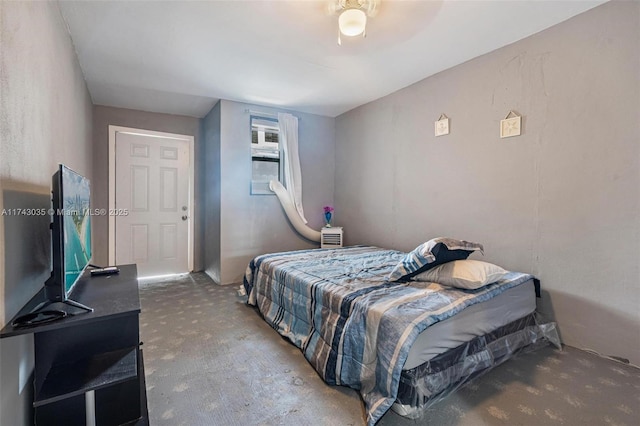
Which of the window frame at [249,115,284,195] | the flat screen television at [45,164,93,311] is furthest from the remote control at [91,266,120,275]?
the window frame at [249,115,284,195]

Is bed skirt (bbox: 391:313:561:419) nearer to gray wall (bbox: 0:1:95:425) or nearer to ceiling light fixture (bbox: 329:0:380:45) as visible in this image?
gray wall (bbox: 0:1:95:425)

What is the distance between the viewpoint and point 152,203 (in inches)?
163

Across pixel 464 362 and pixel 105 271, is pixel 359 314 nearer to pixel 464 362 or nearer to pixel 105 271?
pixel 464 362

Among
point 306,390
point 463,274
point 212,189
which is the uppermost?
point 212,189

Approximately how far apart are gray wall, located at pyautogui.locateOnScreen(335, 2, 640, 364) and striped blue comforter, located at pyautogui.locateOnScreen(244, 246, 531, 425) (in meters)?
0.42

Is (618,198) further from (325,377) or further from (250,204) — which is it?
(250,204)

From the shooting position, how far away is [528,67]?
2318mm

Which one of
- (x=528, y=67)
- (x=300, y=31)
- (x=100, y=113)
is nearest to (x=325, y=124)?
(x=300, y=31)

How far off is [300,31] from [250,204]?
2.26 metres

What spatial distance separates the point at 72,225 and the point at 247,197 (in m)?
2.60

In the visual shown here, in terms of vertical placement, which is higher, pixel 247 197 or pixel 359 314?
pixel 247 197

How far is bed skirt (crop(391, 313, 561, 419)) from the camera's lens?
1.40 meters

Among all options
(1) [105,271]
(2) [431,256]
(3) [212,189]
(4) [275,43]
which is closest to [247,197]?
(3) [212,189]

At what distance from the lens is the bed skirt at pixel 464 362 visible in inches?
55.0
